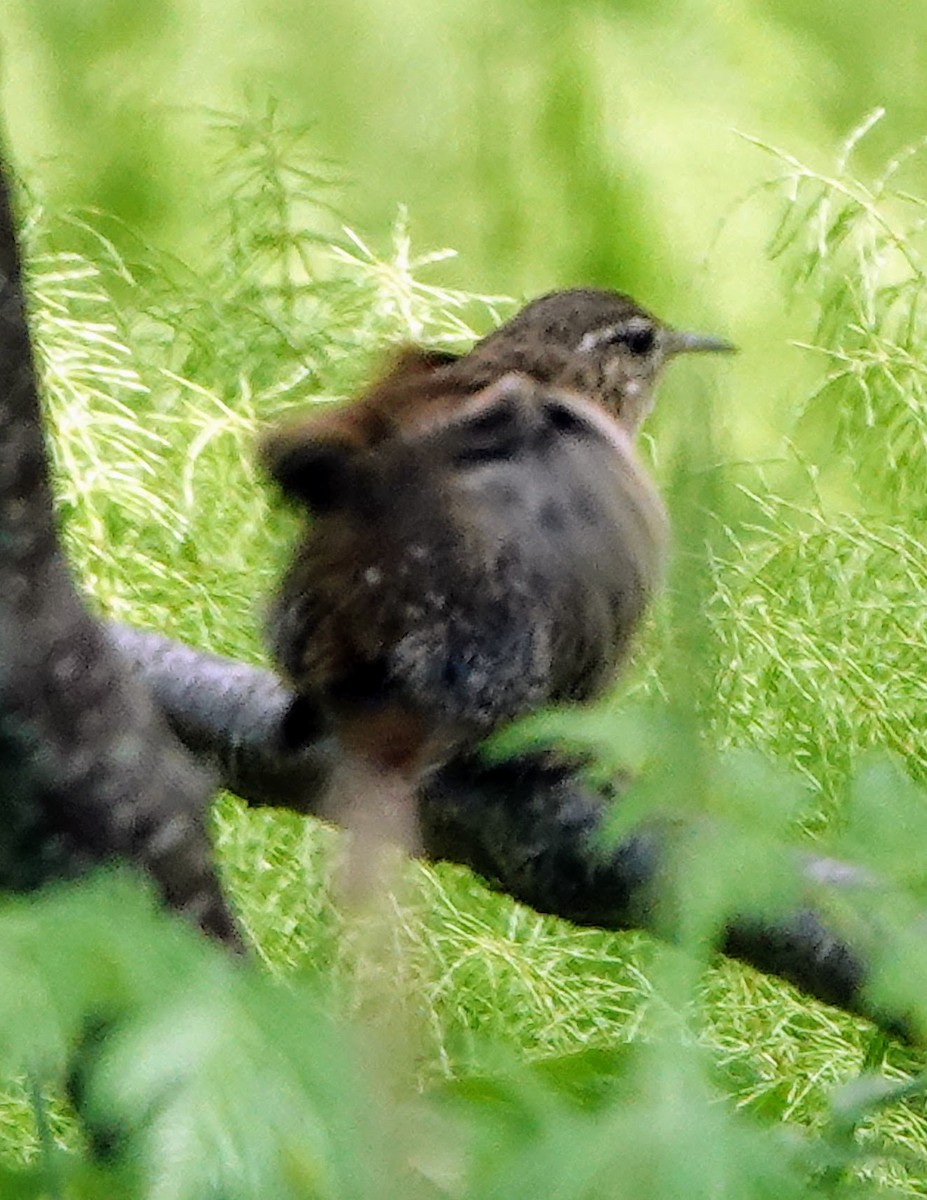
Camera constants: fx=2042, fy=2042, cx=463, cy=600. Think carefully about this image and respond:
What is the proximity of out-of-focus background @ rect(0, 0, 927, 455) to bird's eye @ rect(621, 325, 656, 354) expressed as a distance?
3 centimetres

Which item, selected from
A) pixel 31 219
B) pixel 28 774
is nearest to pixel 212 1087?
pixel 28 774

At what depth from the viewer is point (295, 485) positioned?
3.14ft

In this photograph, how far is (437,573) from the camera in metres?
0.95

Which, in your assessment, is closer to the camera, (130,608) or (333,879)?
(333,879)

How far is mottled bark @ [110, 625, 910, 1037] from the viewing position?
2.58 feet

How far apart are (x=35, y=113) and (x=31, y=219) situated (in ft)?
2.02

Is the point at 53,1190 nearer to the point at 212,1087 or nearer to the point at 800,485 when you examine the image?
the point at 212,1087

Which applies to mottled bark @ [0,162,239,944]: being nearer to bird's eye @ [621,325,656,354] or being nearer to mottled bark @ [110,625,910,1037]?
mottled bark @ [110,625,910,1037]

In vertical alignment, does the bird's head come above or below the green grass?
above

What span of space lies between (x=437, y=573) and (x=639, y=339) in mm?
401

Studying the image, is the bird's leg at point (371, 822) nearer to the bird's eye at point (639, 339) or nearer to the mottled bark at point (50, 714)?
the mottled bark at point (50, 714)

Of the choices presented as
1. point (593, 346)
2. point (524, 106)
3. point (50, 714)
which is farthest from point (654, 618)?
point (50, 714)

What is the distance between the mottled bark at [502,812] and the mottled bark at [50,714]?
0.51ft

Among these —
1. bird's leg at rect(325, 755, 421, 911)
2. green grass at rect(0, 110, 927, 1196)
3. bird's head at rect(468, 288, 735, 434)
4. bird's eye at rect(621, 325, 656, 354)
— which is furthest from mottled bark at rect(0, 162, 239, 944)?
bird's eye at rect(621, 325, 656, 354)
